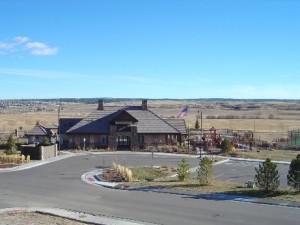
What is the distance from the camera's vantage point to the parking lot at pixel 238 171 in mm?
33688

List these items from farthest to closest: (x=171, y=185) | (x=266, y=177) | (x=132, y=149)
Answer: (x=132, y=149)
(x=171, y=185)
(x=266, y=177)

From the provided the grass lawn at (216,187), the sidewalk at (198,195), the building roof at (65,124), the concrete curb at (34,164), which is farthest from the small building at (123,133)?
the sidewalk at (198,195)

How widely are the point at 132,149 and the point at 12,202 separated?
32659 mm

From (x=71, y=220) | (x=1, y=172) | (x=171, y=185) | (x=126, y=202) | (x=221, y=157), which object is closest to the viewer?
(x=71, y=220)

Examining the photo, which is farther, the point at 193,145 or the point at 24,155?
the point at 193,145

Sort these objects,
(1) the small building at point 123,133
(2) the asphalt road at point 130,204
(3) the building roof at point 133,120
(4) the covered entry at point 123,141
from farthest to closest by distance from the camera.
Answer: (3) the building roof at point 133,120, (4) the covered entry at point 123,141, (1) the small building at point 123,133, (2) the asphalt road at point 130,204

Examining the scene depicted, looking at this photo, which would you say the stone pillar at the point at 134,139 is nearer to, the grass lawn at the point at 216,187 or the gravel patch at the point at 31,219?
the grass lawn at the point at 216,187

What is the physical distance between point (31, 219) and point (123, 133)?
37.2 meters

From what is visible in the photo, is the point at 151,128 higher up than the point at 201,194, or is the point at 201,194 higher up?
the point at 151,128

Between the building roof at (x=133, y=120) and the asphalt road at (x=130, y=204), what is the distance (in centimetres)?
2368

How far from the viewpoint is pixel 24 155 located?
151 feet

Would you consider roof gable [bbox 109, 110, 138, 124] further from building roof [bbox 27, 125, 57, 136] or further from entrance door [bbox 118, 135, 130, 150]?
building roof [bbox 27, 125, 57, 136]

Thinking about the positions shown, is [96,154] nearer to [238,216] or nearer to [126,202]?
[126,202]

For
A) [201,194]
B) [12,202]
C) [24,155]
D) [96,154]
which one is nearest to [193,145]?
[96,154]
